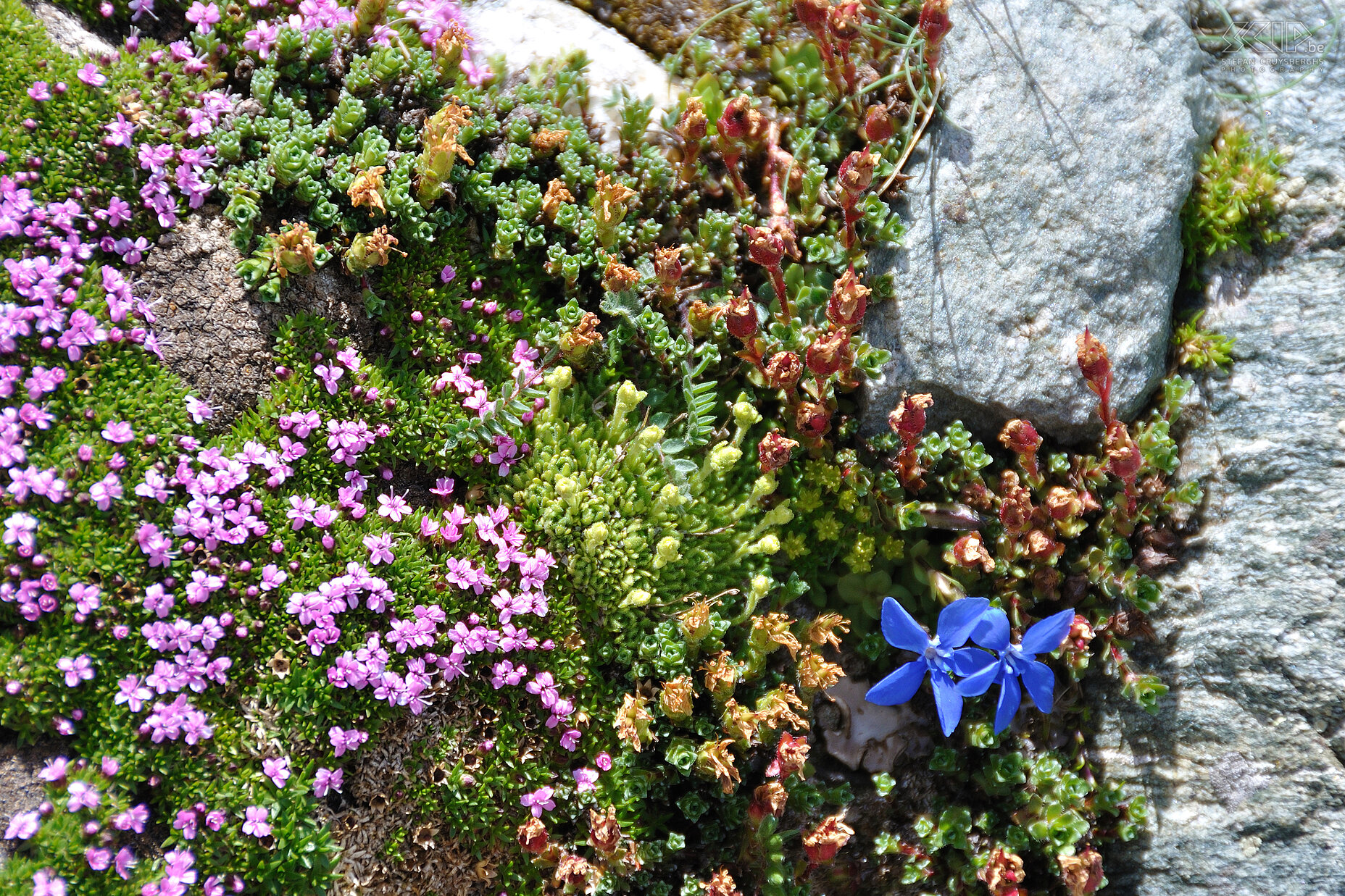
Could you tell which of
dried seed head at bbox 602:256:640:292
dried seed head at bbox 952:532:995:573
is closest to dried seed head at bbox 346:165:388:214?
dried seed head at bbox 602:256:640:292

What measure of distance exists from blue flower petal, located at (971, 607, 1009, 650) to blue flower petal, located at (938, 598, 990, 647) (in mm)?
33

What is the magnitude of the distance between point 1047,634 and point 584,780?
2154mm

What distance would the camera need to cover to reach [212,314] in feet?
13.5

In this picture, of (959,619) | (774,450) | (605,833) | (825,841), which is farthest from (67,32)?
(825,841)

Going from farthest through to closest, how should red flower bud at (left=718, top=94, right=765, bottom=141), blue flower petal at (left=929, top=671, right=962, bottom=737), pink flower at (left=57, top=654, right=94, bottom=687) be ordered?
1. red flower bud at (left=718, top=94, right=765, bottom=141)
2. blue flower petal at (left=929, top=671, right=962, bottom=737)
3. pink flower at (left=57, top=654, right=94, bottom=687)

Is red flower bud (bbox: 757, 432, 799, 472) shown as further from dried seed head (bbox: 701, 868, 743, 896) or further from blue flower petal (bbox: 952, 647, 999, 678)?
dried seed head (bbox: 701, 868, 743, 896)

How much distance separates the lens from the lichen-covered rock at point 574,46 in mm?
4754

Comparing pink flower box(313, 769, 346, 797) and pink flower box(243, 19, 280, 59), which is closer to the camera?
pink flower box(313, 769, 346, 797)

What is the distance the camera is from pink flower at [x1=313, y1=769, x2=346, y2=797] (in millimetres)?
3754

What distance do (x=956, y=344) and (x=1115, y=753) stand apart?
2.13 m

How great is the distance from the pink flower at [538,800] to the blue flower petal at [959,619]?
6.08 feet

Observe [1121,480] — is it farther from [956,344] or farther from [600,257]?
[600,257]

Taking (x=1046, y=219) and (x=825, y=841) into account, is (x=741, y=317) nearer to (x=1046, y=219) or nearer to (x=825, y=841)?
(x=1046, y=219)

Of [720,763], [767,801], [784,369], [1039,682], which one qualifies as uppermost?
[784,369]
